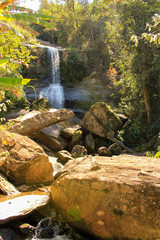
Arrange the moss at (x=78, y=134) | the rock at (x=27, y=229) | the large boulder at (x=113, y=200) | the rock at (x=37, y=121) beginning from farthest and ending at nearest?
the moss at (x=78, y=134) < the rock at (x=37, y=121) < the rock at (x=27, y=229) < the large boulder at (x=113, y=200)

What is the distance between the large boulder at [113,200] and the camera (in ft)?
8.42

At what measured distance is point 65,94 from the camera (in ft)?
55.5

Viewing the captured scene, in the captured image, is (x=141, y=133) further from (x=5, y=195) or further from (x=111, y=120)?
(x=5, y=195)

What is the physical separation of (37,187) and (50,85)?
14.1 meters

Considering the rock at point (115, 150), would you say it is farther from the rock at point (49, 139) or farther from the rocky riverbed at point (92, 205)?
the rocky riverbed at point (92, 205)

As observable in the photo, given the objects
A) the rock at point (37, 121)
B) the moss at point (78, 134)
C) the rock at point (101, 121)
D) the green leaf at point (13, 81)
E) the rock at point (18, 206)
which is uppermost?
the green leaf at point (13, 81)

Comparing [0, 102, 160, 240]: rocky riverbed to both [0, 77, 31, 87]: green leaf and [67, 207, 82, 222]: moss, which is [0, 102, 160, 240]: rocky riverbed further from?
[0, 77, 31, 87]: green leaf

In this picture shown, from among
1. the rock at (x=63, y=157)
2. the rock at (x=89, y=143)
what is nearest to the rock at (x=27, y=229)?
the rock at (x=63, y=157)

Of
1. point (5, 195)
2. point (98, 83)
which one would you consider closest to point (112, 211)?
point (5, 195)

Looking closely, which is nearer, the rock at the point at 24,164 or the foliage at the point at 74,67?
the rock at the point at 24,164


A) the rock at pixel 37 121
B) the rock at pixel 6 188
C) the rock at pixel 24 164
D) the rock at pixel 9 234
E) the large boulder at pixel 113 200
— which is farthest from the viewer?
the rock at pixel 37 121

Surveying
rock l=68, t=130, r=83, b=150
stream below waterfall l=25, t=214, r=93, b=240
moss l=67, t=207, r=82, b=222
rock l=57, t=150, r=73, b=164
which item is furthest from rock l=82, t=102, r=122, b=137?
moss l=67, t=207, r=82, b=222

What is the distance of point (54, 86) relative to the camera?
18.2m

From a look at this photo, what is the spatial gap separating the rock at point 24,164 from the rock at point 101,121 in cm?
546
